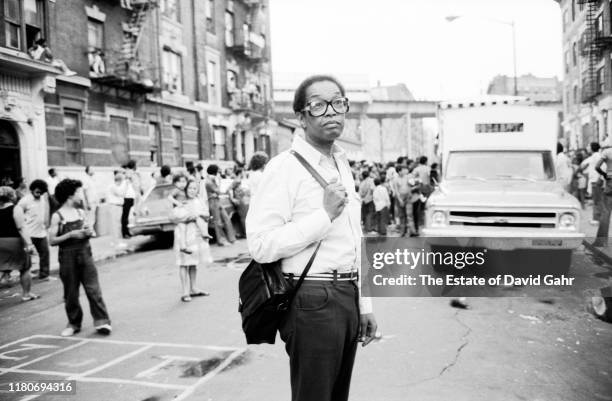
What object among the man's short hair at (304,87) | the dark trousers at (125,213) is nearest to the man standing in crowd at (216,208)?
the dark trousers at (125,213)

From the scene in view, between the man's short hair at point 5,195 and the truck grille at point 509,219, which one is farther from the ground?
the man's short hair at point 5,195

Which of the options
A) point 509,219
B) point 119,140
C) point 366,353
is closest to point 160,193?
point 119,140

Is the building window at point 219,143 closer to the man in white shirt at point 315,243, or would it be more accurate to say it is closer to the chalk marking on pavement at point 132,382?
the chalk marking on pavement at point 132,382

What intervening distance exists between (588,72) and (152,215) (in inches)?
1162

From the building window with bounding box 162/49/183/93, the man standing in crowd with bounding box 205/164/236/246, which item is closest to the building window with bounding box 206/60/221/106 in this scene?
the building window with bounding box 162/49/183/93

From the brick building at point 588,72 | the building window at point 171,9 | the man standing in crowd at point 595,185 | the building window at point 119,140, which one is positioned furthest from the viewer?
the brick building at point 588,72

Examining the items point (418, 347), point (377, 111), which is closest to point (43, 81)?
point (418, 347)

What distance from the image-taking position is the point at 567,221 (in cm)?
755

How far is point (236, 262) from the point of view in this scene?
1073 centimetres

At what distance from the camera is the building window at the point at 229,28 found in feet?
98.8

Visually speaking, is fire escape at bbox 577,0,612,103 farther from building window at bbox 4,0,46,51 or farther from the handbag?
the handbag

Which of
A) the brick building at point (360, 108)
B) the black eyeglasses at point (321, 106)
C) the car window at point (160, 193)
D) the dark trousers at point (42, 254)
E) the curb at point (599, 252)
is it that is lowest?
the curb at point (599, 252)

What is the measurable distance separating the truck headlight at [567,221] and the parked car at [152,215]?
27.3 feet

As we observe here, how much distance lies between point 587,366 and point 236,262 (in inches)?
285
